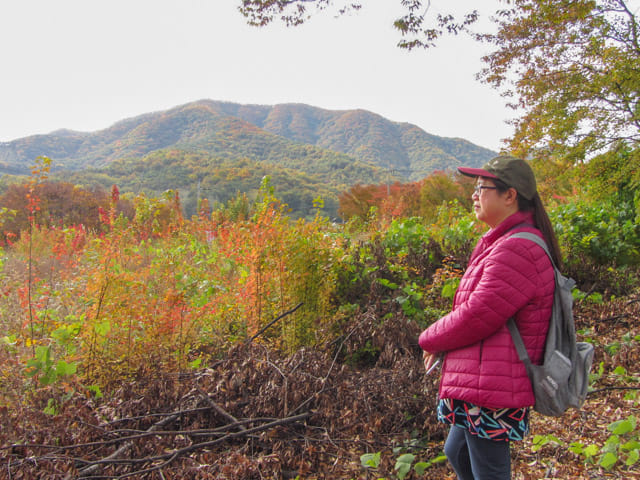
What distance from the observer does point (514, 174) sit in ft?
4.93

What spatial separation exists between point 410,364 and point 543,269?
1.91 metres

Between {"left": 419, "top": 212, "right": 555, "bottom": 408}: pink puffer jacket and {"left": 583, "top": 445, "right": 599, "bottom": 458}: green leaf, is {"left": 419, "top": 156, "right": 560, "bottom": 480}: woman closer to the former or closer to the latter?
{"left": 419, "top": 212, "right": 555, "bottom": 408}: pink puffer jacket

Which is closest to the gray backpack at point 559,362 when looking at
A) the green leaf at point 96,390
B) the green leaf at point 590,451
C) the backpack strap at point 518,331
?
the backpack strap at point 518,331

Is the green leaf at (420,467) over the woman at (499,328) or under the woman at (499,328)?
under

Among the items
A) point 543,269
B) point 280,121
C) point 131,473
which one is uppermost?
point 280,121

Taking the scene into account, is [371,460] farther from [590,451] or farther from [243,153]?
[243,153]

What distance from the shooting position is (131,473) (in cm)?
202

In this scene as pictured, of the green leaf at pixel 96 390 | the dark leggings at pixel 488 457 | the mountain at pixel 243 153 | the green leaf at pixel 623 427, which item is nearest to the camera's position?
the dark leggings at pixel 488 457

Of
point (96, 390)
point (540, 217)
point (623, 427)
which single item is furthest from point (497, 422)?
point (96, 390)

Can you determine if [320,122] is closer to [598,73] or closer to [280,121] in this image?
[280,121]

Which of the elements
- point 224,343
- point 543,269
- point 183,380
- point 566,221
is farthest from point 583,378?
point 566,221

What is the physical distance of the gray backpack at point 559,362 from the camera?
1.34 m

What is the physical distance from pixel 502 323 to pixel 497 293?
106mm

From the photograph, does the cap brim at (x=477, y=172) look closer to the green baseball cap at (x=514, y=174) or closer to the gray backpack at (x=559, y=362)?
the green baseball cap at (x=514, y=174)
